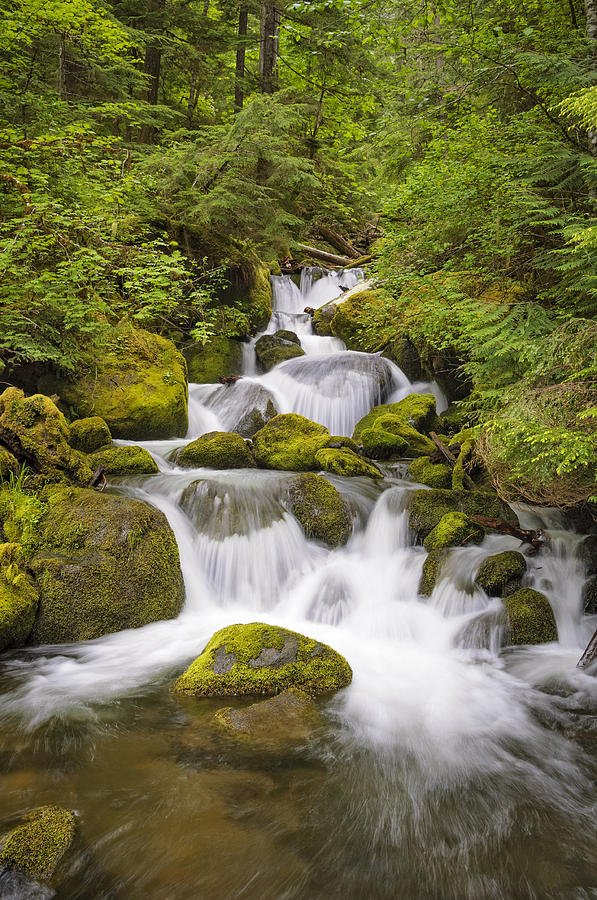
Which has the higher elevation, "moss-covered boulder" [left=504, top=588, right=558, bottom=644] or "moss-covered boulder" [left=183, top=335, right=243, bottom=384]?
"moss-covered boulder" [left=183, top=335, right=243, bottom=384]

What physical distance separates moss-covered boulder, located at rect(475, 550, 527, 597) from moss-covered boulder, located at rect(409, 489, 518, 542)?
3.85 ft

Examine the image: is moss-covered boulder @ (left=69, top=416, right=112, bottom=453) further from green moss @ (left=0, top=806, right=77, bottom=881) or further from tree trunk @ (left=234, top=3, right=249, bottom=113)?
tree trunk @ (left=234, top=3, right=249, bottom=113)

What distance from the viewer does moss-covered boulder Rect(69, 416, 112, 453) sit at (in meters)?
7.72

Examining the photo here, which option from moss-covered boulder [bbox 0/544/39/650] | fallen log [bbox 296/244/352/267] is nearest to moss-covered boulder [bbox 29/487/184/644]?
moss-covered boulder [bbox 0/544/39/650]

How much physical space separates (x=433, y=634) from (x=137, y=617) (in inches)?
123

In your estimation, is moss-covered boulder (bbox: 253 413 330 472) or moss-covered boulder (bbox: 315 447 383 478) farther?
moss-covered boulder (bbox: 253 413 330 472)

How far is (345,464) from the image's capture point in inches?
315

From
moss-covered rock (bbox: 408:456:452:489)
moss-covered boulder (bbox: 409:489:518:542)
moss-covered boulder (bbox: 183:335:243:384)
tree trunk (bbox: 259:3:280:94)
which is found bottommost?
moss-covered boulder (bbox: 409:489:518:542)

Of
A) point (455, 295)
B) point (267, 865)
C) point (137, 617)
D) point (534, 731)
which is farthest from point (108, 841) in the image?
point (455, 295)

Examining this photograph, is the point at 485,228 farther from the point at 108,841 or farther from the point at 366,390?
the point at 108,841

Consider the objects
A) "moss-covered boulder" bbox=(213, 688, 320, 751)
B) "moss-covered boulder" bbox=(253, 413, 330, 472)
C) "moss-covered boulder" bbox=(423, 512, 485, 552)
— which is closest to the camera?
"moss-covered boulder" bbox=(213, 688, 320, 751)

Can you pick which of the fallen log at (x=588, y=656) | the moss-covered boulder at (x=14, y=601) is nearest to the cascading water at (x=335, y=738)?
the fallen log at (x=588, y=656)

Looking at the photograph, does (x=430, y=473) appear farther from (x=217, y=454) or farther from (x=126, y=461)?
(x=126, y=461)

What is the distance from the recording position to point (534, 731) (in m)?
3.88
